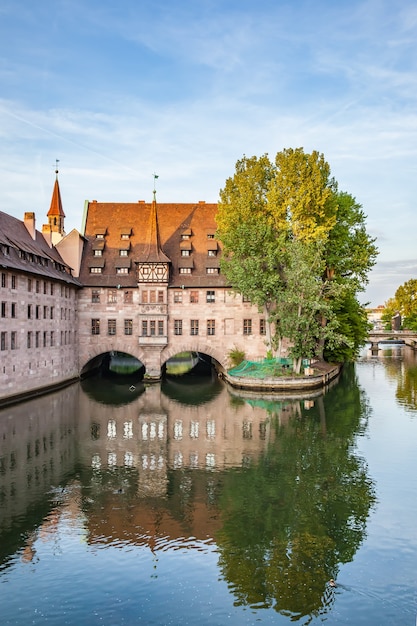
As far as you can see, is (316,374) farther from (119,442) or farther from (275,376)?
(119,442)

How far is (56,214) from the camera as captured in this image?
6184 cm

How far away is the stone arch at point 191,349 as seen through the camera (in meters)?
55.4

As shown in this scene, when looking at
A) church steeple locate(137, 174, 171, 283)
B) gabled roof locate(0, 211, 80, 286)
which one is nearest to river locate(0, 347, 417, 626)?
gabled roof locate(0, 211, 80, 286)

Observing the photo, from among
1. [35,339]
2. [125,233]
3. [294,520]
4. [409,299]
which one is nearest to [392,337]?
[409,299]

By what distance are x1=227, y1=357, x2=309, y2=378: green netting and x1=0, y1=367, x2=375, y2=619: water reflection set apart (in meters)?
9.92

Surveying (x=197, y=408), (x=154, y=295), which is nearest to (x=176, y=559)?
(x=197, y=408)

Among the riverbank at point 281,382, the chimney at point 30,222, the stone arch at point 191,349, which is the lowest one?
the riverbank at point 281,382

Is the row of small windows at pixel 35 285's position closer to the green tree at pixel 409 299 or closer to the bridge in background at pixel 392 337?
the bridge in background at pixel 392 337

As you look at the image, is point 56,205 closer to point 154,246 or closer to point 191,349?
point 154,246

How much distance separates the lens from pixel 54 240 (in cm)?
5941

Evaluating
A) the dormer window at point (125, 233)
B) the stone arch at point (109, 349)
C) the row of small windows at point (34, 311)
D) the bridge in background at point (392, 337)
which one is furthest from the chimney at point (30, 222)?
the bridge in background at point (392, 337)

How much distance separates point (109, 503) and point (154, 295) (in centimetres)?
3611

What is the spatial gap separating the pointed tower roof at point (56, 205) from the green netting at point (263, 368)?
2627 centimetres

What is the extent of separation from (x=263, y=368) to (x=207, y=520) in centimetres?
3156
